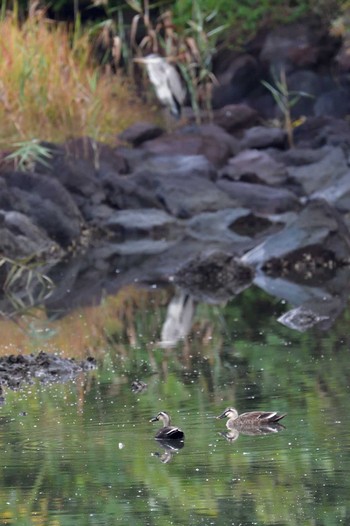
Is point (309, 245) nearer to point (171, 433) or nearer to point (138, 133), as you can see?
point (138, 133)

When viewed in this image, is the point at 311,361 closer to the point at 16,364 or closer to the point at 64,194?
the point at 16,364

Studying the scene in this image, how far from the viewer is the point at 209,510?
536 centimetres

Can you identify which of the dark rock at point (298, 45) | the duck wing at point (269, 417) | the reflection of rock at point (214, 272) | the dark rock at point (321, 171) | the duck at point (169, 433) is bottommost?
the dark rock at point (298, 45)

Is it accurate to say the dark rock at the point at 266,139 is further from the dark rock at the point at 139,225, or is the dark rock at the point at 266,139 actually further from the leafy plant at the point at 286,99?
the dark rock at the point at 139,225

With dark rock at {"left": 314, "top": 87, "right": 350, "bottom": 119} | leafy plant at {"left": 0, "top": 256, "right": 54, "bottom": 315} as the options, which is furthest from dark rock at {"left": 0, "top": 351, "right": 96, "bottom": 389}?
dark rock at {"left": 314, "top": 87, "right": 350, "bottom": 119}

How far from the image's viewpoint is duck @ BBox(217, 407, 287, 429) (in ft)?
22.4

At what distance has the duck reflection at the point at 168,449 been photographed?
636 centimetres

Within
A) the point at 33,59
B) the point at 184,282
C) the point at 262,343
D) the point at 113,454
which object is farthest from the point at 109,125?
the point at 113,454

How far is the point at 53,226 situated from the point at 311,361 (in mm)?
9431

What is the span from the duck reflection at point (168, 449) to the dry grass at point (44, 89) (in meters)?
11.8

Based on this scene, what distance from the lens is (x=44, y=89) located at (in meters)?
19.2

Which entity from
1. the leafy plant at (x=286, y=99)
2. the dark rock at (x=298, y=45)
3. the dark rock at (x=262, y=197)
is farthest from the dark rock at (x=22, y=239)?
the dark rock at (x=298, y=45)

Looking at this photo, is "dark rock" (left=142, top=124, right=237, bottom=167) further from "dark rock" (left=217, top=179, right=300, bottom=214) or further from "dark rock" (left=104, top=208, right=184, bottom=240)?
"dark rock" (left=104, top=208, right=184, bottom=240)

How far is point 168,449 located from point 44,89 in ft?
42.9
